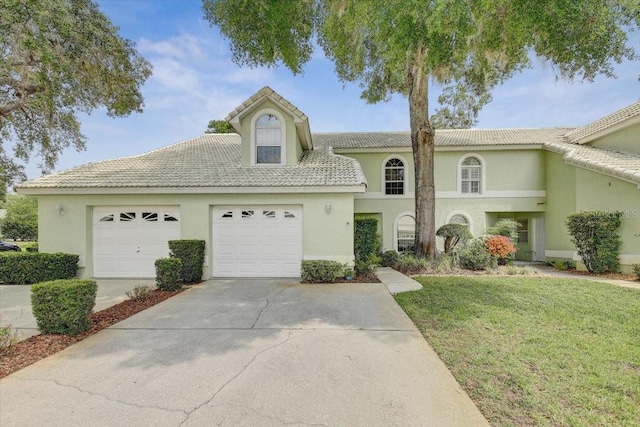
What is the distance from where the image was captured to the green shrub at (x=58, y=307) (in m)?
4.87

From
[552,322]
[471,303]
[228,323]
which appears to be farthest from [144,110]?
[552,322]

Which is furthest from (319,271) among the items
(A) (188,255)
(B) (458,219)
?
(B) (458,219)

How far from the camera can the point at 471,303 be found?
6.58m

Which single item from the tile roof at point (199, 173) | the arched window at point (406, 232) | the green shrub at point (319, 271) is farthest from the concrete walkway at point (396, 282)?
the arched window at point (406, 232)

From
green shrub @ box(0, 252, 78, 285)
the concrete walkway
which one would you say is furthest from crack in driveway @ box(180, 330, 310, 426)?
green shrub @ box(0, 252, 78, 285)

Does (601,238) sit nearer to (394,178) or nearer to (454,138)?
(454,138)

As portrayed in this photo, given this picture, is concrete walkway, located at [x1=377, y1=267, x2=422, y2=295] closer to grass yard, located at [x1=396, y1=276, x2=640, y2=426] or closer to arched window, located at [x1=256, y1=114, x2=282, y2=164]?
grass yard, located at [x1=396, y1=276, x2=640, y2=426]

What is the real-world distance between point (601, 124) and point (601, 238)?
23.4 ft

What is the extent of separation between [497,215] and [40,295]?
1787 centimetres

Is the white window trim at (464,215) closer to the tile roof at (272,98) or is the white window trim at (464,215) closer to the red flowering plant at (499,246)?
the red flowering plant at (499,246)

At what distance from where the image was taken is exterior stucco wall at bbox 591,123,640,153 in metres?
→ 11.8

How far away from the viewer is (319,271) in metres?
9.16

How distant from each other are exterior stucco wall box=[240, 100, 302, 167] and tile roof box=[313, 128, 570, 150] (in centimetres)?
445

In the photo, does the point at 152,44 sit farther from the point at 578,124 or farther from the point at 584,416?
the point at 578,124
